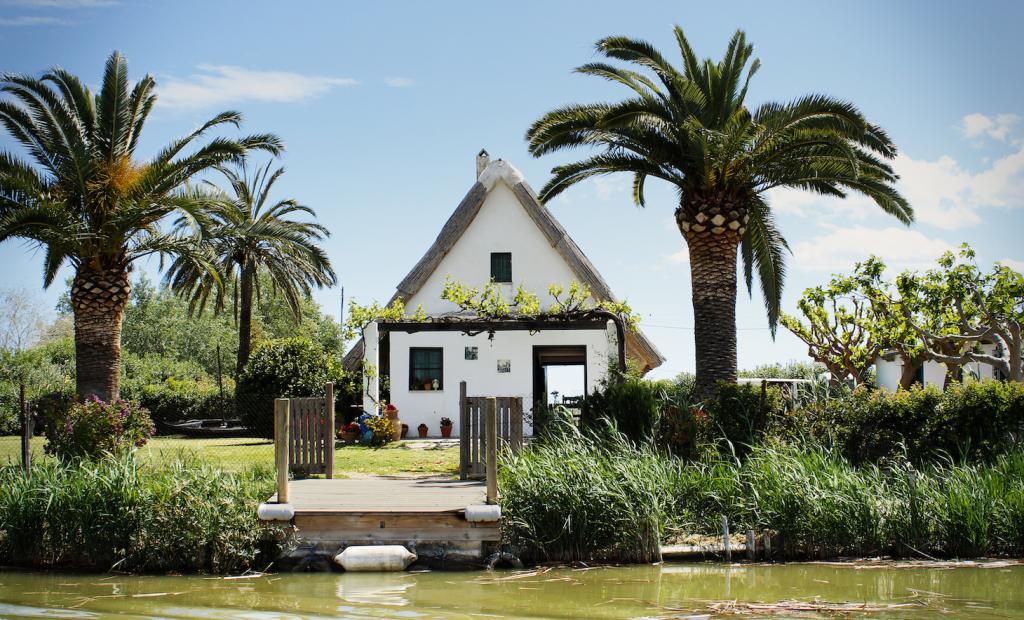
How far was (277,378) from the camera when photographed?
2503 cm

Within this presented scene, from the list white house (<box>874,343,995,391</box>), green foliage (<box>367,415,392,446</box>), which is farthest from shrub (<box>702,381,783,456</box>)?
white house (<box>874,343,995,391</box>)

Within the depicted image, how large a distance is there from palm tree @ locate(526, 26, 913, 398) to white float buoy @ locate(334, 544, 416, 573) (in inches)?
279

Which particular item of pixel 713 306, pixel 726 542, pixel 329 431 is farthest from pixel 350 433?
pixel 726 542

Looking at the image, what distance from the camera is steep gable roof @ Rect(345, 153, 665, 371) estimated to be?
23.8 meters

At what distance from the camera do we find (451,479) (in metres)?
13.6

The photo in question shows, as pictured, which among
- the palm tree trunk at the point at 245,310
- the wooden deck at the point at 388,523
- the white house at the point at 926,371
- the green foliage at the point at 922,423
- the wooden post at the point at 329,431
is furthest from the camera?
the white house at the point at 926,371

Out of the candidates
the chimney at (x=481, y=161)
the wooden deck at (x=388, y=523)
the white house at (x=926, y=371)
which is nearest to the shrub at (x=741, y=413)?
the wooden deck at (x=388, y=523)

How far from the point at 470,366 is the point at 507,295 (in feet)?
6.74

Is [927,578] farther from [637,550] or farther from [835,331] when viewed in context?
[835,331]

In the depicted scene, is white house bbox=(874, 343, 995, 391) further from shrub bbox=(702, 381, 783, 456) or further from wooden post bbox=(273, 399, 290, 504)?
wooden post bbox=(273, 399, 290, 504)

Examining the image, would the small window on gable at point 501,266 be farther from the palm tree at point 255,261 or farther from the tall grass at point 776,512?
the tall grass at point 776,512

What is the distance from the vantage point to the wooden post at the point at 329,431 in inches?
518

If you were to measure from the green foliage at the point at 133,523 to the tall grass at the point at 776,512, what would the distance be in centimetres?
300

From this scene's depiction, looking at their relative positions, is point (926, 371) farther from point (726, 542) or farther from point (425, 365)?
point (726, 542)
